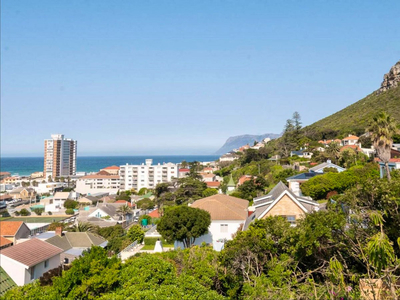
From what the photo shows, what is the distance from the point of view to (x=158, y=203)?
240 ft

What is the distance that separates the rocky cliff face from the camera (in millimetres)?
112069

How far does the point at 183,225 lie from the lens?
29562 mm

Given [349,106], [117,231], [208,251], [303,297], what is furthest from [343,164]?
[349,106]

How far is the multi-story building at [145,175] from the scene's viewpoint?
5143 inches

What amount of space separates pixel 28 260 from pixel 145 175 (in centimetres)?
10913

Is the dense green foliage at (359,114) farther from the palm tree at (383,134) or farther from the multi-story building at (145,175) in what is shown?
the palm tree at (383,134)

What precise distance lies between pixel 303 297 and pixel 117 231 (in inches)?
1359

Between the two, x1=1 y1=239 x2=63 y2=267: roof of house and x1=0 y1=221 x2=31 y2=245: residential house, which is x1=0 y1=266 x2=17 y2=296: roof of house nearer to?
x1=1 y1=239 x2=63 y2=267: roof of house

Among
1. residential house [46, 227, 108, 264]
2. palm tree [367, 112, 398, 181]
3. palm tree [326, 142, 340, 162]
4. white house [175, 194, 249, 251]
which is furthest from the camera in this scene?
palm tree [326, 142, 340, 162]

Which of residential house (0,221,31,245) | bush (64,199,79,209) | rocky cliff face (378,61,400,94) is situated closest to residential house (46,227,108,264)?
residential house (0,221,31,245)

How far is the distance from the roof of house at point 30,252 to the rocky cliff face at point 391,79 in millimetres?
115880

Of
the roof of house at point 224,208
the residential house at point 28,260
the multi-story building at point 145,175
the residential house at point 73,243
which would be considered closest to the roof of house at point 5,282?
the residential house at point 28,260

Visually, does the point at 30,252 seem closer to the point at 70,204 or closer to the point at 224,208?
the point at 224,208

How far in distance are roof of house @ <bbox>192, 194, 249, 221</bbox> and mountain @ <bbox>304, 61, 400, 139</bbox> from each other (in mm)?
55981
